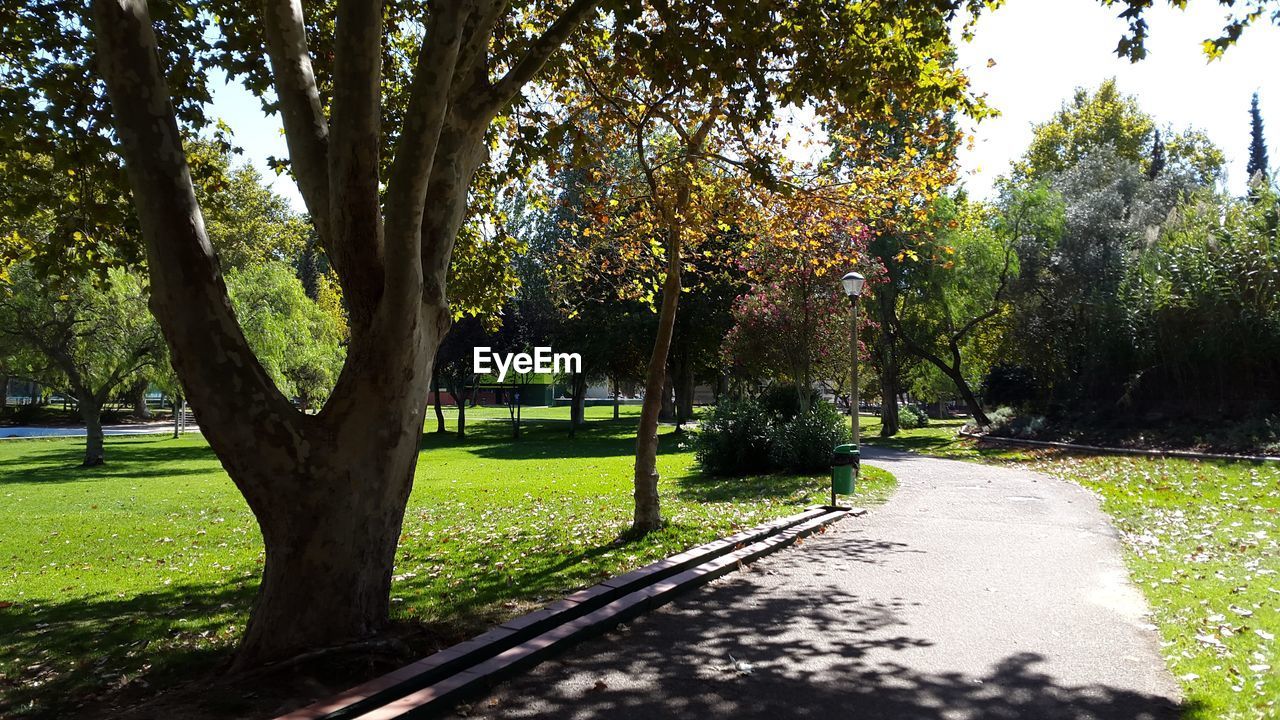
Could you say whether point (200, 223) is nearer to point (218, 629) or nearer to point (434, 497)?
point (218, 629)

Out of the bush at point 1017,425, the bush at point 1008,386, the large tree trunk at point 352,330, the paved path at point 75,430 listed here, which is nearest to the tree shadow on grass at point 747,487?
the large tree trunk at point 352,330

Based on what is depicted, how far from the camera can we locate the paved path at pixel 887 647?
4676mm

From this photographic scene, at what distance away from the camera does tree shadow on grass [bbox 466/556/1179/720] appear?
459 cm

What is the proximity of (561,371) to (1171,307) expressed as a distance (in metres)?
28.3

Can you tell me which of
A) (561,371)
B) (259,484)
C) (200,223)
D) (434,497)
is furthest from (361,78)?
(561,371)

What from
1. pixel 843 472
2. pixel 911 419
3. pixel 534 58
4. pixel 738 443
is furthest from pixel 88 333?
pixel 911 419

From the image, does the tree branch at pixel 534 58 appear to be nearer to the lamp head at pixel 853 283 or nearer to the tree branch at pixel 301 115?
the tree branch at pixel 301 115

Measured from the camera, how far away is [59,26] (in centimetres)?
812

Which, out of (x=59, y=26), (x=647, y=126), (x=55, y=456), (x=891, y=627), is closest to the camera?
(x=891, y=627)

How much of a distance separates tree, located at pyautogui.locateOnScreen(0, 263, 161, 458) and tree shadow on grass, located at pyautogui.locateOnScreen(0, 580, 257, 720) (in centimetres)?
2066

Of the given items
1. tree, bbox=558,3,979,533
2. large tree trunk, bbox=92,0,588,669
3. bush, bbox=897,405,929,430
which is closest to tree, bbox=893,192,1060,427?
bush, bbox=897,405,929,430

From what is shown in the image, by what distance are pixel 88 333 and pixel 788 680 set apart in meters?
27.5

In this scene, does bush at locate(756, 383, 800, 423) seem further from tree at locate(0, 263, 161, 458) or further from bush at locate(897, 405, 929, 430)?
bush at locate(897, 405, 929, 430)

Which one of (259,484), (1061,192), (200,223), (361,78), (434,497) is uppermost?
(1061,192)
